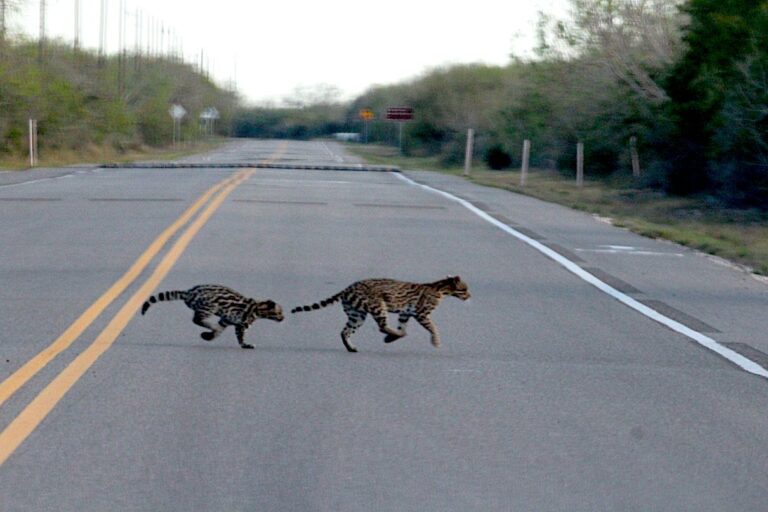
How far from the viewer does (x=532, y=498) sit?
6.08 metres

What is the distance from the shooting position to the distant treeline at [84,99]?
50094mm

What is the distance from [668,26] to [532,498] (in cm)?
3124

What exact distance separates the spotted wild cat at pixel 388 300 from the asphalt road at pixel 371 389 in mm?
295

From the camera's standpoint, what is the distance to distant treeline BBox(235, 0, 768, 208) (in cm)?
2725

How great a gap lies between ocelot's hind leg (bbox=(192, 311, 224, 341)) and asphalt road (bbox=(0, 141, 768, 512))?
3.6 inches

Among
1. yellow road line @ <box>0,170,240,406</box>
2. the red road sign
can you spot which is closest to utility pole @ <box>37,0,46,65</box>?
the red road sign

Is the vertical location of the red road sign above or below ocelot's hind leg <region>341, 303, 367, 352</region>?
above

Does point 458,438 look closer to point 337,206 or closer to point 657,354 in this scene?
point 657,354

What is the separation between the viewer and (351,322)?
958 cm

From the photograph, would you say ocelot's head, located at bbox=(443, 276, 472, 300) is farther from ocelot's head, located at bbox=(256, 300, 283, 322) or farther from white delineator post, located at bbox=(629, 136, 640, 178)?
white delineator post, located at bbox=(629, 136, 640, 178)

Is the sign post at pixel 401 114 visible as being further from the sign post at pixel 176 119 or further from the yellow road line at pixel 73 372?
the yellow road line at pixel 73 372

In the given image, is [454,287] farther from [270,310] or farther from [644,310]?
[644,310]

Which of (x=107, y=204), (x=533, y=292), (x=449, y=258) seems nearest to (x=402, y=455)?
(x=533, y=292)

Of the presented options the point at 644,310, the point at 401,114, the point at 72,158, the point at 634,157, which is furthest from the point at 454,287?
the point at 401,114
